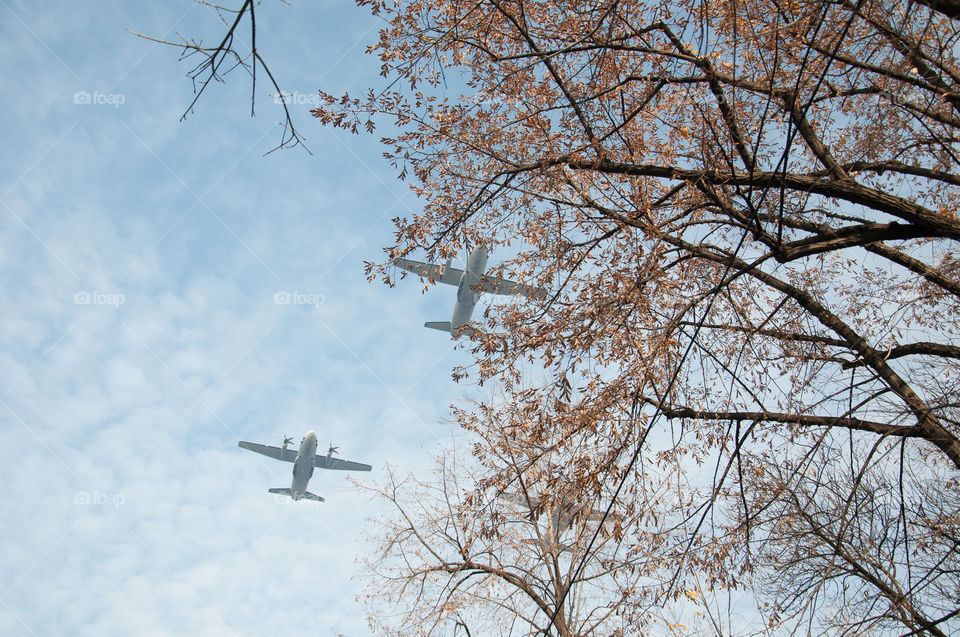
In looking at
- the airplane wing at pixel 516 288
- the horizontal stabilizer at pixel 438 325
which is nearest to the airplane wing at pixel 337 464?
the horizontal stabilizer at pixel 438 325

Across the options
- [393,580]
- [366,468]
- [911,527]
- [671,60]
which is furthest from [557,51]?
[366,468]

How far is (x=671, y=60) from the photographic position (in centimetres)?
600

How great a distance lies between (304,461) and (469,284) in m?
20.9

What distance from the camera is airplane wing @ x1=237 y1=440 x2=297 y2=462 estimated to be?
4834 centimetres

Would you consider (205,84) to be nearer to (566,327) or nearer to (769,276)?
(566,327)

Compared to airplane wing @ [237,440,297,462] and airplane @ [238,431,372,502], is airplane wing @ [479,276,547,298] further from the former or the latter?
airplane wing @ [237,440,297,462]

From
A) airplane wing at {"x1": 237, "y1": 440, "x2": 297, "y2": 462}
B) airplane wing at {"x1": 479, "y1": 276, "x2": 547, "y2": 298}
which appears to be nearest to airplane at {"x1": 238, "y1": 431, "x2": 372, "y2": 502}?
airplane wing at {"x1": 237, "y1": 440, "x2": 297, "y2": 462}

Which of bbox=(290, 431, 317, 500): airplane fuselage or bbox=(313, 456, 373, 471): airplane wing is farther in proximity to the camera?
bbox=(313, 456, 373, 471): airplane wing

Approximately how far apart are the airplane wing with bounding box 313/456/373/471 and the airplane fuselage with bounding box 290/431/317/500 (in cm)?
121

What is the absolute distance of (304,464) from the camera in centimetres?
4466

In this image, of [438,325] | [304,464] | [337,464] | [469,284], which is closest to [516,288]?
[469,284]

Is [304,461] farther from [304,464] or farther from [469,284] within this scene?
[469,284]

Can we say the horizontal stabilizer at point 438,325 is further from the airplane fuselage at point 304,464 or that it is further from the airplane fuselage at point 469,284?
the airplane fuselage at point 304,464

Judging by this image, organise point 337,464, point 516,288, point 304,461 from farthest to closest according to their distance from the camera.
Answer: point 337,464 → point 304,461 → point 516,288
